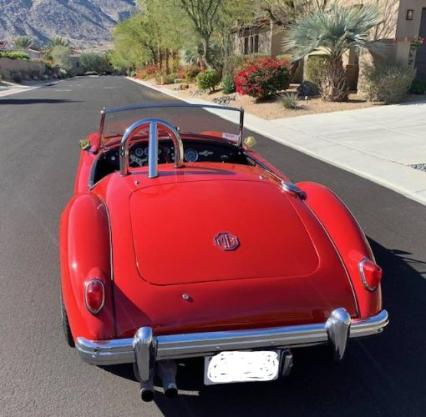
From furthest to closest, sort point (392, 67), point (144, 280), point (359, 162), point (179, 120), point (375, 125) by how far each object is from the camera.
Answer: point (392, 67)
point (375, 125)
point (359, 162)
point (179, 120)
point (144, 280)

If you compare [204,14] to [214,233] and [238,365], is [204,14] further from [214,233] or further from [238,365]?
[238,365]

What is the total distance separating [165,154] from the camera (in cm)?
380

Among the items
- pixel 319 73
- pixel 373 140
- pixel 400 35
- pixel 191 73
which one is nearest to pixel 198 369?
pixel 373 140

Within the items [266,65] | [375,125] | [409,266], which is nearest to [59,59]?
[266,65]

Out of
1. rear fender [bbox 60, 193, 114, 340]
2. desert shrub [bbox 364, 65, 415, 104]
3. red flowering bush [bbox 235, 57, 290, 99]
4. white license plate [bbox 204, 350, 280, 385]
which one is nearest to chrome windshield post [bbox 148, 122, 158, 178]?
rear fender [bbox 60, 193, 114, 340]

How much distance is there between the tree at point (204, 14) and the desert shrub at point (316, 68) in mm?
10165

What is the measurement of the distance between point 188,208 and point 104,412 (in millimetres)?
1172

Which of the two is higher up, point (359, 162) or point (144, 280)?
point (144, 280)

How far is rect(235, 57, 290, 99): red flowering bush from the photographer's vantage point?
16.6 m

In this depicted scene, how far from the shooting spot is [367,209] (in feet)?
17.9

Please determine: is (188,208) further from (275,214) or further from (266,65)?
(266,65)

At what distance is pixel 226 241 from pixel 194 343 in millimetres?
609

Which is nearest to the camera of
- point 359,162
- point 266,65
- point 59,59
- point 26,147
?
point 359,162

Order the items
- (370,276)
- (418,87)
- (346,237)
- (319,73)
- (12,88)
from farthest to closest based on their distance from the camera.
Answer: (12,88) → (319,73) → (418,87) → (346,237) → (370,276)
